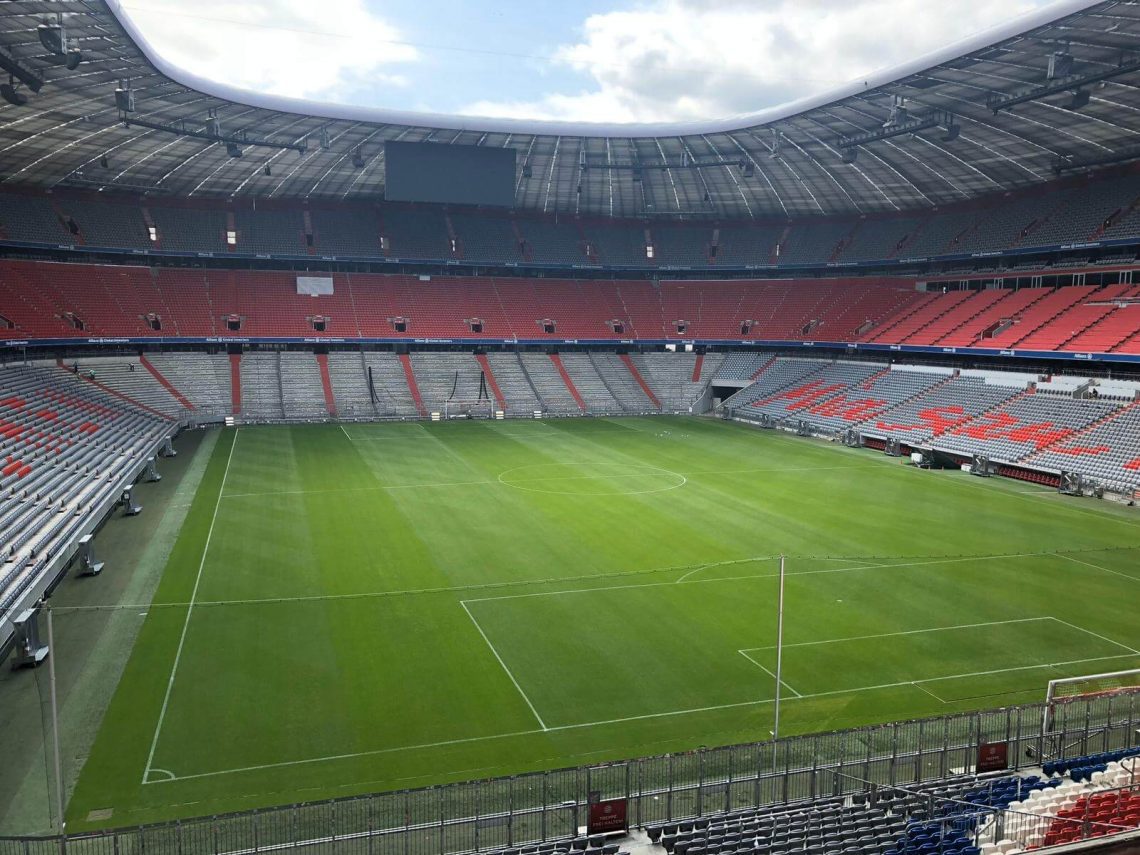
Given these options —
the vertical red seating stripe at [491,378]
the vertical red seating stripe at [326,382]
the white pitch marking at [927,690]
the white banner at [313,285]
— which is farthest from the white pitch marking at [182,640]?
the white banner at [313,285]

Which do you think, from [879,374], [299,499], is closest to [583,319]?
[879,374]

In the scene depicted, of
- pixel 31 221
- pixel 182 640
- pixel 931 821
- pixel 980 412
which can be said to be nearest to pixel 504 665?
pixel 182 640

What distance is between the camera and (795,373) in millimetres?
63219

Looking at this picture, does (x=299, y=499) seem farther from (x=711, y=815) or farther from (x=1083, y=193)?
(x=1083, y=193)

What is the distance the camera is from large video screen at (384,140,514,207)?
165 feet

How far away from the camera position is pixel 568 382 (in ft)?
215

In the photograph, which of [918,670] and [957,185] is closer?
[918,670]

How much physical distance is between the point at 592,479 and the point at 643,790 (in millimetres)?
25503

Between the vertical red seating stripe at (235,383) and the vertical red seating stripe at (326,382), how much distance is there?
18.0 feet

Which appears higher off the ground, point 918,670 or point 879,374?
point 879,374

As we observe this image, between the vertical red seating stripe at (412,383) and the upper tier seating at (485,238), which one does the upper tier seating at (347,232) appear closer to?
the upper tier seating at (485,238)

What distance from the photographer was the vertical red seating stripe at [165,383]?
2136 inches

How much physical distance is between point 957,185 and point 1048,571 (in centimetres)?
3988

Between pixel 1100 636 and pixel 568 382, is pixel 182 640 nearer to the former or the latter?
pixel 1100 636
